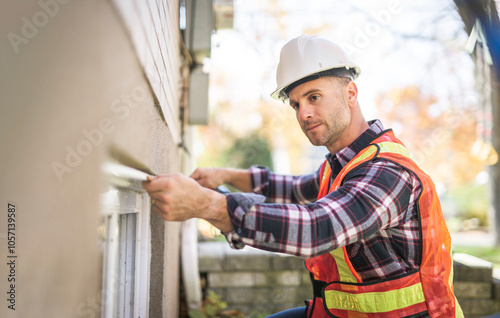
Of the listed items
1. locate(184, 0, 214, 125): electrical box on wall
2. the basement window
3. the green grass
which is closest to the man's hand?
the basement window

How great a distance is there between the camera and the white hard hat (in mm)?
2057

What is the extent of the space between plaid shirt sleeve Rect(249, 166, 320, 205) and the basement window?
961 millimetres

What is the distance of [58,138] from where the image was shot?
0.83m

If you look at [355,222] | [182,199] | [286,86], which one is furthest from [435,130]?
[182,199]

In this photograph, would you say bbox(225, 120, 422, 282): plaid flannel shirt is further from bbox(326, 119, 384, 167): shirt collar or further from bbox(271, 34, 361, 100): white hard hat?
bbox(271, 34, 361, 100): white hard hat

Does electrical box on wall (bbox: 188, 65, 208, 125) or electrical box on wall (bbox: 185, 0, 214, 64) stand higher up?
electrical box on wall (bbox: 185, 0, 214, 64)

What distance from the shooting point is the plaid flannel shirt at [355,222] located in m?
1.36

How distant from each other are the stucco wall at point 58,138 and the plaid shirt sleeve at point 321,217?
0.48 m

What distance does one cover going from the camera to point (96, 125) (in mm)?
1013

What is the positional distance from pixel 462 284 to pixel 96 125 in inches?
160

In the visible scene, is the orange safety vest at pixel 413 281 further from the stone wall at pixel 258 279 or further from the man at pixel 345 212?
the stone wall at pixel 258 279

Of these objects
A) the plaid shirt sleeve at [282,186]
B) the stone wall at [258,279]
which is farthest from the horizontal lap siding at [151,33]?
the stone wall at [258,279]

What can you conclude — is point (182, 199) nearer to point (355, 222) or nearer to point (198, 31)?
point (355, 222)

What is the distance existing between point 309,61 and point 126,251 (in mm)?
1329
